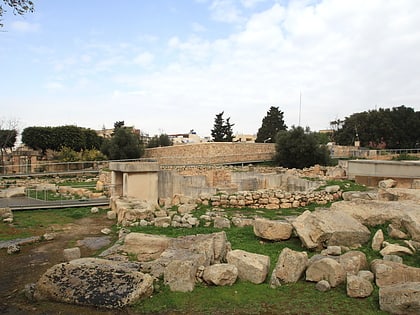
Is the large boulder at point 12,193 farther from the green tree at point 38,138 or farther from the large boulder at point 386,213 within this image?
the green tree at point 38,138

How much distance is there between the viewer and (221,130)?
210 feet

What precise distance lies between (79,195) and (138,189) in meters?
6.09

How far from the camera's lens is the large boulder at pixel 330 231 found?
7.30m

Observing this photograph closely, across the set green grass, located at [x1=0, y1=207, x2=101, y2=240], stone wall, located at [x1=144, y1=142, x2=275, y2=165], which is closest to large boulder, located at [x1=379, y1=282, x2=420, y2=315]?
green grass, located at [x1=0, y1=207, x2=101, y2=240]

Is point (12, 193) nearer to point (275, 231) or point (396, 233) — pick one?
point (275, 231)

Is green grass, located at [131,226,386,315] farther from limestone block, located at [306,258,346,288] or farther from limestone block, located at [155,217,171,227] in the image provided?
limestone block, located at [155,217,171,227]

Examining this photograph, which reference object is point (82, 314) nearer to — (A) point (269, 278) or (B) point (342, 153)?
(A) point (269, 278)

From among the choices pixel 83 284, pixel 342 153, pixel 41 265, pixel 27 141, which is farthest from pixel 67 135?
pixel 83 284

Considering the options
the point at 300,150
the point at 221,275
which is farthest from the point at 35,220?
the point at 300,150

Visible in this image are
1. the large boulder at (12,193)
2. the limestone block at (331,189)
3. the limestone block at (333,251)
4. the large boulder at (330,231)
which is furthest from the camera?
the large boulder at (12,193)

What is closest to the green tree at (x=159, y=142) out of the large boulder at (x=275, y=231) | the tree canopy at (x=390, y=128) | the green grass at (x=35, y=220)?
the tree canopy at (x=390, y=128)

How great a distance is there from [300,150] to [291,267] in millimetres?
29349

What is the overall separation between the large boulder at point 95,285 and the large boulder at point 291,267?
7.01 feet

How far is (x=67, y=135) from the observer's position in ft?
142
